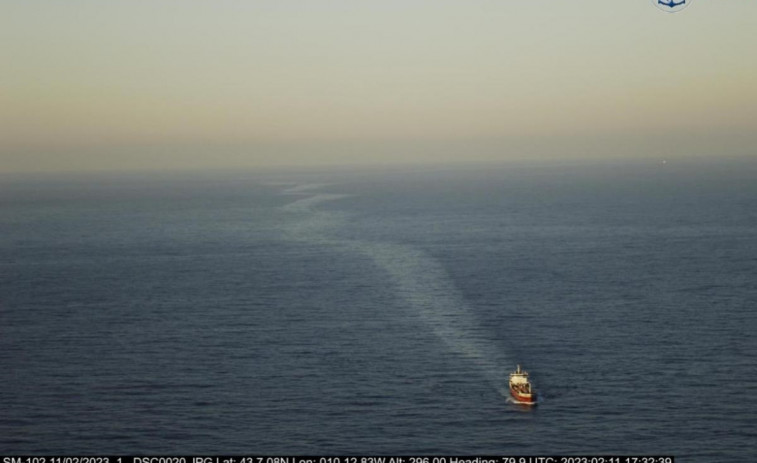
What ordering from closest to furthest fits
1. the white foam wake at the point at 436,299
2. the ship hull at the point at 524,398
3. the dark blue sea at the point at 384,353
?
the dark blue sea at the point at 384,353 → the ship hull at the point at 524,398 → the white foam wake at the point at 436,299

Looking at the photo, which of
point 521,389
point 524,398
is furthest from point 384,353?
point 524,398

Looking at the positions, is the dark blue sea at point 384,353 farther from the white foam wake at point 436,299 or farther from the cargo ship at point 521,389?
the cargo ship at point 521,389

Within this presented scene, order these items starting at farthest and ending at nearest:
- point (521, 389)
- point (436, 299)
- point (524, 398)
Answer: point (436, 299) → point (521, 389) → point (524, 398)

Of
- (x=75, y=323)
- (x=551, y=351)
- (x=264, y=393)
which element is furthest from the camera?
(x=75, y=323)

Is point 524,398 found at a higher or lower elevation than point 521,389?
lower

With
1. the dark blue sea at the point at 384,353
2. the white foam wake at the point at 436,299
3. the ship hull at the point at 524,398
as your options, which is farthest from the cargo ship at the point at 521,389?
the white foam wake at the point at 436,299

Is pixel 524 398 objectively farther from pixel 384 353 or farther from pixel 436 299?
pixel 436 299

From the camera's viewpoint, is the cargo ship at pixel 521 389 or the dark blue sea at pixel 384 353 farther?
the cargo ship at pixel 521 389

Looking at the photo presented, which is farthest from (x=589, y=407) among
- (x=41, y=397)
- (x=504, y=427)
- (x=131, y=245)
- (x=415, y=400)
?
(x=131, y=245)

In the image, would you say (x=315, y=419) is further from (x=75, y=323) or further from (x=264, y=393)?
(x=75, y=323)
